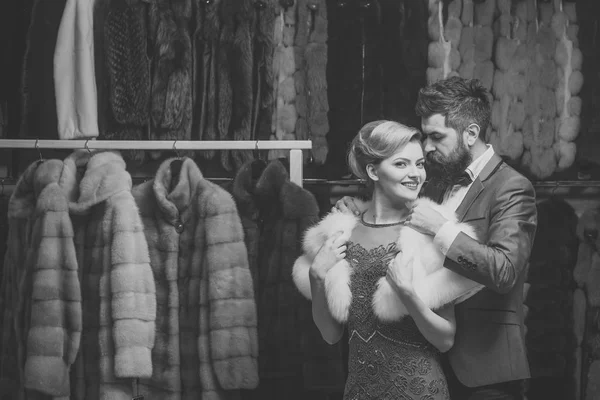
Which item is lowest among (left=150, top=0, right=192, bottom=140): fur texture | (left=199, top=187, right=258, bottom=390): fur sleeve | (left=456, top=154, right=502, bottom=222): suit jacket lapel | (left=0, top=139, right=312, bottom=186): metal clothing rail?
(left=199, top=187, right=258, bottom=390): fur sleeve

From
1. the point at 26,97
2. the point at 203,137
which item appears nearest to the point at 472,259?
the point at 203,137

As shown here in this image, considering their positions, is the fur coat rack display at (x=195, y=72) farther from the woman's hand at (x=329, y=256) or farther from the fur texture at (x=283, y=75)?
the woman's hand at (x=329, y=256)

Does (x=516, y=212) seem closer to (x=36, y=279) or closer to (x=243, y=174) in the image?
(x=243, y=174)

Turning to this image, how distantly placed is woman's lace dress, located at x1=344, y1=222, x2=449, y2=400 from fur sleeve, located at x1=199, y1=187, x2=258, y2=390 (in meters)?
0.94

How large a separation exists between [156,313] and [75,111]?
1.26m

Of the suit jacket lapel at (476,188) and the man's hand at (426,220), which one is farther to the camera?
the suit jacket lapel at (476,188)

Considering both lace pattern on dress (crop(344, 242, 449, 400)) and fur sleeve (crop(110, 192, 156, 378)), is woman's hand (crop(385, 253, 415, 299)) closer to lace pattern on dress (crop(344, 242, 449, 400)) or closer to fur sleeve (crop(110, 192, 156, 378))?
lace pattern on dress (crop(344, 242, 449, 400))

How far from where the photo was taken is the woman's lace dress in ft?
8.68

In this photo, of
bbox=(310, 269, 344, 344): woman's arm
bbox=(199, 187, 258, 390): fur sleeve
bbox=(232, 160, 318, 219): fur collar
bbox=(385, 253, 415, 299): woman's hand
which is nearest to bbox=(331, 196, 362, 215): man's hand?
bbox=(310, 269, 344, 344): woman's arm

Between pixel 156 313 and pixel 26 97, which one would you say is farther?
pixel 26 97

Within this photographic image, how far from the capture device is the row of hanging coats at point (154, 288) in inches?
143

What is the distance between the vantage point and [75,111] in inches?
165

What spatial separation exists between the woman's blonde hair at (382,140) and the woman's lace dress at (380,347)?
0.27 meters

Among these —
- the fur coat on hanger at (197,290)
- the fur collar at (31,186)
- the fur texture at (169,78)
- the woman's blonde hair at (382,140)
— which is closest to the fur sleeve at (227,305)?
the fur coat on hanger at (197,290)
